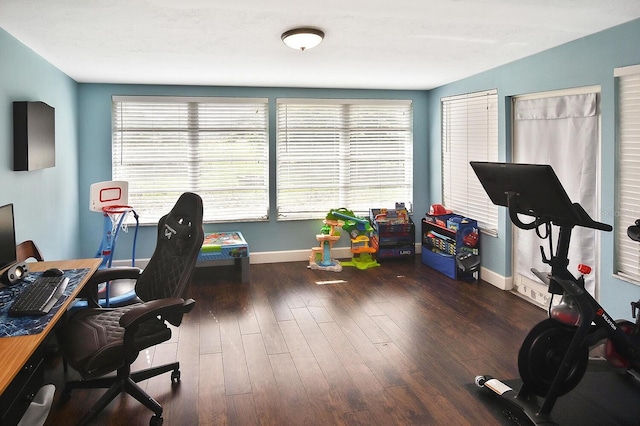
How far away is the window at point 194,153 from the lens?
229 inches

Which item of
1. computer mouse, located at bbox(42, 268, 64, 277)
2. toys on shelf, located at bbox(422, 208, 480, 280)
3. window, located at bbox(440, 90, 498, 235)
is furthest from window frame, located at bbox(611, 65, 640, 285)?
computer mouse, located at bbox(42, 268, 64, 277)

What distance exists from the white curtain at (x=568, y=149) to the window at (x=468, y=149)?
426 mm

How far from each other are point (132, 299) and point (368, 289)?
2370 mm

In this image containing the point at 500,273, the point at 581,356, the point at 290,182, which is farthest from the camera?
the point at 290,182

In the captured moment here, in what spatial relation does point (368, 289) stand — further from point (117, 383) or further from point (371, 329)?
point (117, 383)

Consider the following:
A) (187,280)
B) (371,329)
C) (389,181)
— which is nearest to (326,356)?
(371,329)

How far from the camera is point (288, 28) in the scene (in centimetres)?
338

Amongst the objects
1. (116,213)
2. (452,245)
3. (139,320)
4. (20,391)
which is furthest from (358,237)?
(20,391)

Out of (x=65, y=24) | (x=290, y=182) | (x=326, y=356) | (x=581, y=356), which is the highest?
(x=65, y=24)

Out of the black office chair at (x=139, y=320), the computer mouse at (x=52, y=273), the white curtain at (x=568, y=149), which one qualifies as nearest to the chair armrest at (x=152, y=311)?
the black office chair at (x=139, y=320)

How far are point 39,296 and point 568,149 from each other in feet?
13.3

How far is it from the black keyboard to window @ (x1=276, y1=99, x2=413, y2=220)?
375cm

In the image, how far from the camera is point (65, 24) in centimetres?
326

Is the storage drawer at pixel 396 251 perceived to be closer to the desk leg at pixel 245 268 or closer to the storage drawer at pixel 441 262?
the storage drawer at pixel 441 262
